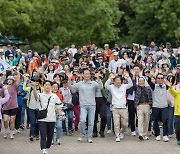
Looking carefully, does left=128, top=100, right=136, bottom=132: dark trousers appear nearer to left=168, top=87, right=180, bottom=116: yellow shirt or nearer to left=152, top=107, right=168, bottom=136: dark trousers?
left=152, top=107, right=168, bottom=136: dark trousers

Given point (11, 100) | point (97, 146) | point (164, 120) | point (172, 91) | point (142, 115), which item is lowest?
point (97, 146)

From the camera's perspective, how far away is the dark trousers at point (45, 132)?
42.0 ft

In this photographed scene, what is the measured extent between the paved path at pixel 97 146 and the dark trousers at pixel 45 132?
80 cm

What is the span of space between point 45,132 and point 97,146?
2201 millimetres

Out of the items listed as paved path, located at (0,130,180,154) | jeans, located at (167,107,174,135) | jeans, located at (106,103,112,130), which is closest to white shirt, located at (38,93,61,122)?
paved path, located at (0,130,180,154)

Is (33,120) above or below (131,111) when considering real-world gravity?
below

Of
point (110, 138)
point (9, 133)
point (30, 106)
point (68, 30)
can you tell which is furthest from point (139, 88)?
point (68, 30)

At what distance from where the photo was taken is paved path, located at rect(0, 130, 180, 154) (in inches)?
548

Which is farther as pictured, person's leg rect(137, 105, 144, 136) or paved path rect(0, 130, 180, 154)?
person's leg rect(137, 105, 144, 136)

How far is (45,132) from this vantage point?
1284 cm

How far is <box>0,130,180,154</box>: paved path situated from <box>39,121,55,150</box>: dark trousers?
0.80 meters

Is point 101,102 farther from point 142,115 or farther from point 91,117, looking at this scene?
point 142,115

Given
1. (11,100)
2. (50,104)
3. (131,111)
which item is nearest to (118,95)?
(131,111)

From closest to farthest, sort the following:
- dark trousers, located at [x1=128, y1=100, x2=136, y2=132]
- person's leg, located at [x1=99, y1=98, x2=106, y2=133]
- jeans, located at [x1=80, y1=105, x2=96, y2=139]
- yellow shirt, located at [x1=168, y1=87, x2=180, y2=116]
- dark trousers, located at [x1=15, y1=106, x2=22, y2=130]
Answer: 1. yellow shirt, located at [x1=168, y1=87, x2=180, y2=116]
2. jeans, located at [x1=80, y1=105, x2=96, y2=139]
3. person's leg, located at [x1=99, y1=98, x2=106, y2=133]
4. dark trousers, located at [x1=128, y1=100, x2=136, y2=132]
5. dark trousers, located at [x1=15, y1=106, x2=22, y2=130]
